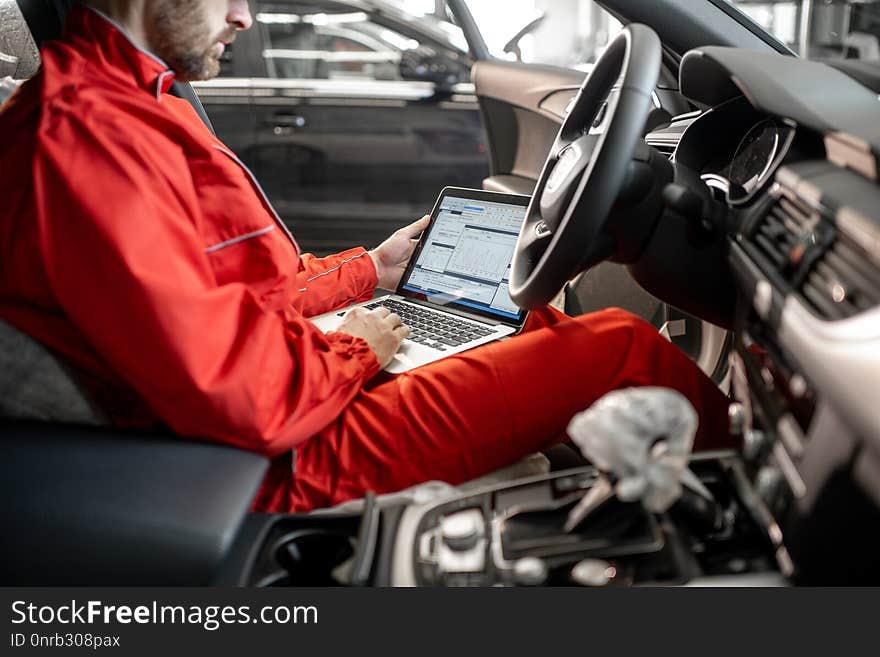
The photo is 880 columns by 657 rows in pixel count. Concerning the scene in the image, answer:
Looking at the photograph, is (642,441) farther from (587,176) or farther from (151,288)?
(151,288)

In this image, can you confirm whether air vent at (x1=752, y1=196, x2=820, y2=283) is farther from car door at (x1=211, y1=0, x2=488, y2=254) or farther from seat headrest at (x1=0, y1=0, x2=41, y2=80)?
car door at (x1=211, y1=0, x2=488, y2=254)

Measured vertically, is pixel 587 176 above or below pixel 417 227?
above

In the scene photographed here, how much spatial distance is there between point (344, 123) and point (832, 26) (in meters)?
3.83

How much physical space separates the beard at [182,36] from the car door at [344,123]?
7.75ft

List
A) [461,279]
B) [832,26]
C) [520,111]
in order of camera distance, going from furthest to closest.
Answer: [832,26]
[520,111]
[461,279]

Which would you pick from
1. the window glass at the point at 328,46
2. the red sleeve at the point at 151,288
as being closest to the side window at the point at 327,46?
the window glass at the point at 328,46

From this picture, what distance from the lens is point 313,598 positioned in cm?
83

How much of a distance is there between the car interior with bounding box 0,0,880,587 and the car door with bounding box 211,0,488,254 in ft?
7.80

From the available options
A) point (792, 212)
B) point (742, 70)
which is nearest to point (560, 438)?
point (792, 212)

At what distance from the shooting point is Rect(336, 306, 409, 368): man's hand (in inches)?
50.0

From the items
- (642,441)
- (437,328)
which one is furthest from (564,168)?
(642,441)

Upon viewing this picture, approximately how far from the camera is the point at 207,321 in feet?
3.00

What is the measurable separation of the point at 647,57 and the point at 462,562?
2.04ft

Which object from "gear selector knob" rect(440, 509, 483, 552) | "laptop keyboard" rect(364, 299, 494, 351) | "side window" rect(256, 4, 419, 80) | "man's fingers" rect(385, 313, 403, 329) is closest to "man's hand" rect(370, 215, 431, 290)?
"laptop keyboard" rect(364, 299, 494, 351)
